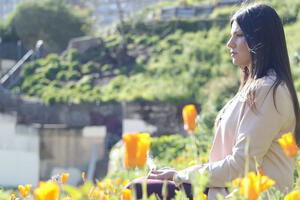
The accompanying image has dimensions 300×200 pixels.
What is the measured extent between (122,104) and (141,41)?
448 cm

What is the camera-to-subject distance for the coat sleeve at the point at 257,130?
1.91 metres

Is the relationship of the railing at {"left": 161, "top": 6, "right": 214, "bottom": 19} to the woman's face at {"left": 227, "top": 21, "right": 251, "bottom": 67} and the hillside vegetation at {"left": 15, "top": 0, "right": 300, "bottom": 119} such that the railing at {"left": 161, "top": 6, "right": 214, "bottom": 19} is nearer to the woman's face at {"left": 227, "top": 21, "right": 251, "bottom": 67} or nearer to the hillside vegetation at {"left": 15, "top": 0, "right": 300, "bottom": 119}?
the hillside vegetation at {"left": 15, "top": 0, "right": 300, "bottom": 119}

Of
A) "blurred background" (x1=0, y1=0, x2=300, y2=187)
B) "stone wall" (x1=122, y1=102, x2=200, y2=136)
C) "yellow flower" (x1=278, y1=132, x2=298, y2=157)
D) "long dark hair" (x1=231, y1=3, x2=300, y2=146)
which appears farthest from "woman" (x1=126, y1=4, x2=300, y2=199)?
"stone wall" (x1=122, y1=102, x2=200, y2=136)

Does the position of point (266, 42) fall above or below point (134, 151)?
above

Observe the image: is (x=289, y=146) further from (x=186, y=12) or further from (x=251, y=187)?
(x=186, y=12)

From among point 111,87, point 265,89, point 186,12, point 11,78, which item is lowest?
point 265,89

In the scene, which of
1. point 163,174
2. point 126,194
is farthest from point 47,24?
Result: point 126,194

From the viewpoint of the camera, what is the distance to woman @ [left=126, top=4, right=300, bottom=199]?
192 cm

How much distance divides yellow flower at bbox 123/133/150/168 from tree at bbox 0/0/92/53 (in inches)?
768

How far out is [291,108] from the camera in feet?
6.49

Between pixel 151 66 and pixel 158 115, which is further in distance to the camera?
pixel 151 66

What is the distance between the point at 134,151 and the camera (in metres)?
1.22

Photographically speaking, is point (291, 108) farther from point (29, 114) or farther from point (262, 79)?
point (29, 114)

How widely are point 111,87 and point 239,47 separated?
38.8 feet
